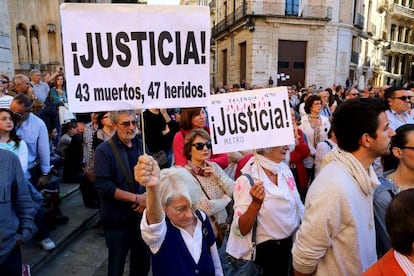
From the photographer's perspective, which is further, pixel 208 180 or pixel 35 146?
pixel 35 146

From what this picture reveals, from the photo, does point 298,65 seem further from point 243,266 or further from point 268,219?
point 243,266

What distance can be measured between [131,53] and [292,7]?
26.6 metres

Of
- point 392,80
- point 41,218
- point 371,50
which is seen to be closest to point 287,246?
point 41,218

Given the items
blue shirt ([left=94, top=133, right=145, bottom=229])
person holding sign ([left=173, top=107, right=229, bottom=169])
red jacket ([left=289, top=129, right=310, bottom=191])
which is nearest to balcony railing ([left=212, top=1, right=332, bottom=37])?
red jacket ([left=289, top=129, right=310, bottom=191])

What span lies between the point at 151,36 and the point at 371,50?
122 feet

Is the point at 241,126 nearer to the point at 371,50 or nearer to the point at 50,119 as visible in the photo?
the point at 50,119

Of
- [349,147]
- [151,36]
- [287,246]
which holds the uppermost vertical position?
[151,36]

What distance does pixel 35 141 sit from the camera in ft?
12.7

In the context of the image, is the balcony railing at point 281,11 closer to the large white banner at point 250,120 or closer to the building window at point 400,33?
the building window at point 400,33

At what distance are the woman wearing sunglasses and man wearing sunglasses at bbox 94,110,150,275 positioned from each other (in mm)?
488

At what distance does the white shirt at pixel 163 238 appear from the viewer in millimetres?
1786

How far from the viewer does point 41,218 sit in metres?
3.75

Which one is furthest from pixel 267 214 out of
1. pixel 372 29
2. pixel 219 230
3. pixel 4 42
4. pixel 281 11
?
pixel 372 29

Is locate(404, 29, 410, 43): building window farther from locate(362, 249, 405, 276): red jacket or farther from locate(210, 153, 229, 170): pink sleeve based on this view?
locate(362, 249, 405, 276): red jacket
